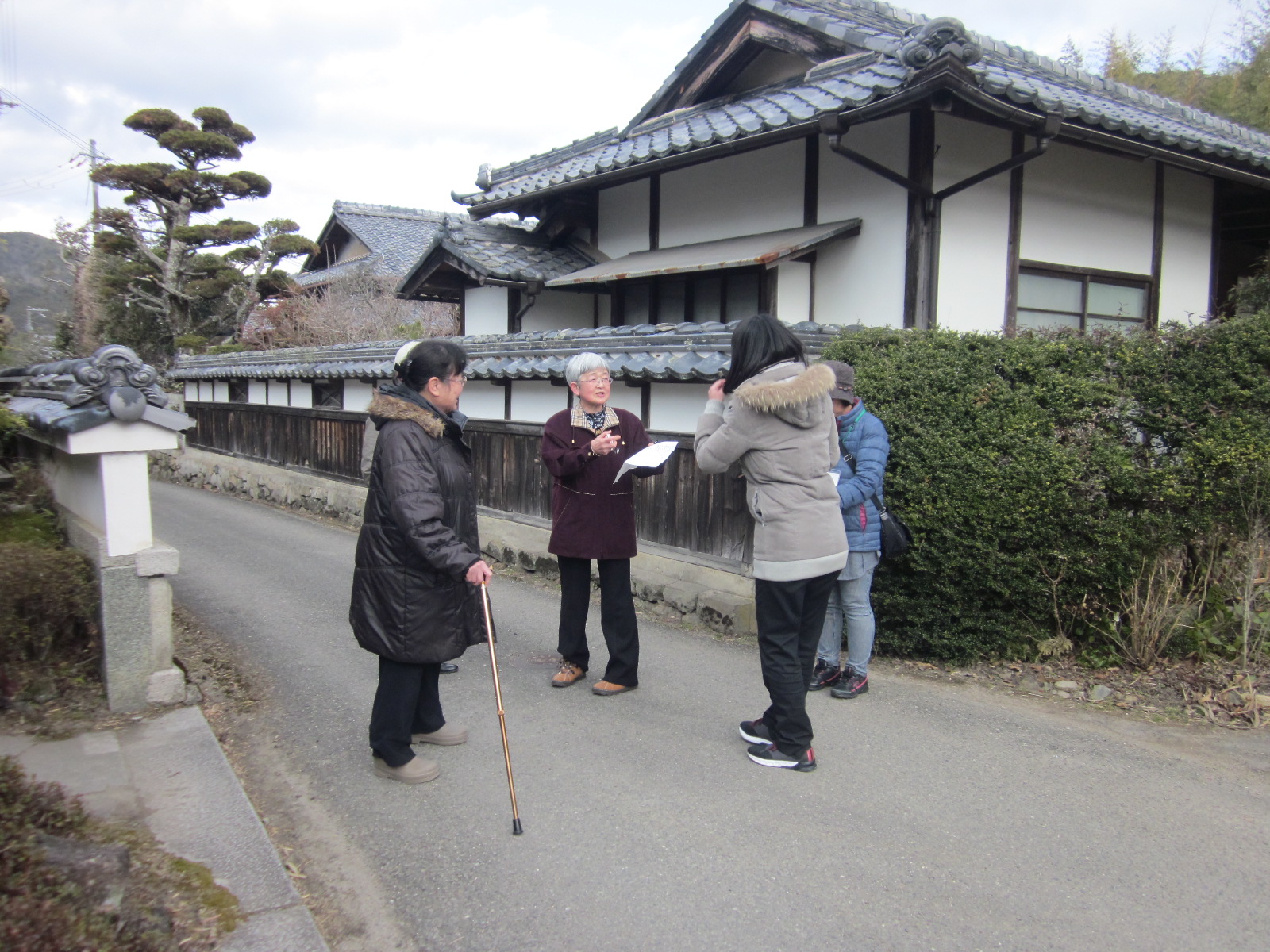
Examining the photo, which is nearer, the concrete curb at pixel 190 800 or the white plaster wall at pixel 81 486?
the concrete curb at pixel 190 800

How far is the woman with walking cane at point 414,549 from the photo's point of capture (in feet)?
11.8

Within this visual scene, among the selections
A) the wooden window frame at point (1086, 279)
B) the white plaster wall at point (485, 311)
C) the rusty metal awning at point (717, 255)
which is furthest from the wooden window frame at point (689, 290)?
the wooden window frame at point (1086, 279)

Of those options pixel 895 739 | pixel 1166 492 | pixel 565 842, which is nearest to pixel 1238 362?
pixel 1166 492

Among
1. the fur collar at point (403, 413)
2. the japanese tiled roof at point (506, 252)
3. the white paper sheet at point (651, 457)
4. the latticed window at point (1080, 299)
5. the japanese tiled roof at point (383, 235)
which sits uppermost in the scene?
the japanese tiled roof at point (383, 235)

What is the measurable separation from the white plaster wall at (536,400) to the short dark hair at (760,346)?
4.62 meters

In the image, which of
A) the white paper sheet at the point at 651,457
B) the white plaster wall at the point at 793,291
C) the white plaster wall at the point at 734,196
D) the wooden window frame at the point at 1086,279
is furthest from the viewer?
the white plaster wall at the point at 734,196

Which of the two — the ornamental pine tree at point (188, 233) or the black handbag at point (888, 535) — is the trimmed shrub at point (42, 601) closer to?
the black handbag at point (888, 535)


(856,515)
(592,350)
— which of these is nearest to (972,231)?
(592,350)

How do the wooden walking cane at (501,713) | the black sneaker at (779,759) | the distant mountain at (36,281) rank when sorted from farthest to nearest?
the distant mountain at (36,281) < the black sneaker at (779,759) < the wooden walking cane at (501,713)

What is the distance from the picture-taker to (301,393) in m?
13.7

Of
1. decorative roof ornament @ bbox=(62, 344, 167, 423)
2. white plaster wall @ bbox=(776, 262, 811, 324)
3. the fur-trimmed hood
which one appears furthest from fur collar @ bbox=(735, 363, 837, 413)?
white plaster wall @ bbox=(776, 262, 811, 324)

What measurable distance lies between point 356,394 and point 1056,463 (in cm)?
961

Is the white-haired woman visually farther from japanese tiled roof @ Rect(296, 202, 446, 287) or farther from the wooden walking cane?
japanese tiled roof @ Rect(296, 202, 446, 287)

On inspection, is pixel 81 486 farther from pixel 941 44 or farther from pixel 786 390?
pixel 941 44
